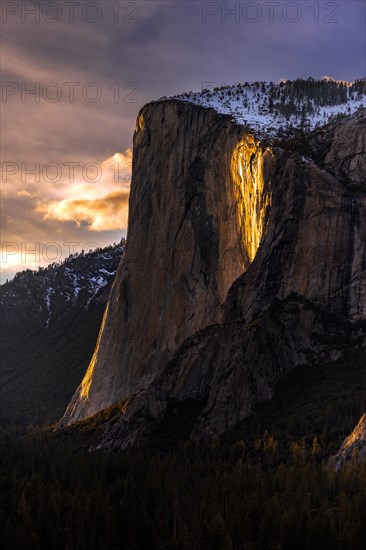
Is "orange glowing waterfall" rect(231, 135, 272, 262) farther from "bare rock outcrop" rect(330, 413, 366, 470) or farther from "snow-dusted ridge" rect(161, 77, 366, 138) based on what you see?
"bare rock outcrop" rect(330, 413, 366, 470)

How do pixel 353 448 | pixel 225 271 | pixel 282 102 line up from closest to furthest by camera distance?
pixel 353 448 → pixel 225 271 → pixel 282 102

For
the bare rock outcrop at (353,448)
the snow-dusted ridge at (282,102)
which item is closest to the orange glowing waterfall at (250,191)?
the snow-dusted ridge at (282,102)

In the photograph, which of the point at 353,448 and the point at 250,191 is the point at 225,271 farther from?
the point at 353,448

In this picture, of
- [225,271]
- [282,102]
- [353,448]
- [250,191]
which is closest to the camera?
[353,448]

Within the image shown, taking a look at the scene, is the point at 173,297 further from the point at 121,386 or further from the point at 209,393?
the point at 209,393

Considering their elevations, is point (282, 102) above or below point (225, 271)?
above

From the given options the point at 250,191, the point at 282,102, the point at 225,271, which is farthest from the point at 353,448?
the point at 282,102

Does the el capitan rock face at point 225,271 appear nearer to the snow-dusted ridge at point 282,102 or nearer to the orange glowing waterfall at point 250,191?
the orange glowing waterfall at point 250,191
